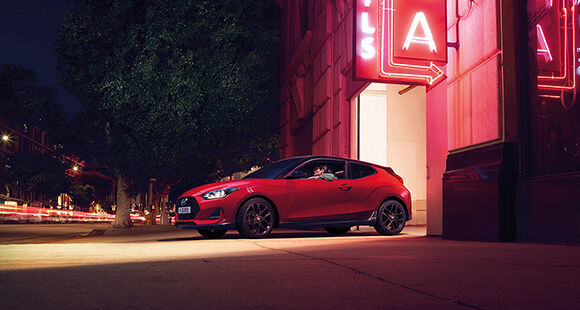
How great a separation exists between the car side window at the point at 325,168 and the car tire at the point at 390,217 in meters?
1.06

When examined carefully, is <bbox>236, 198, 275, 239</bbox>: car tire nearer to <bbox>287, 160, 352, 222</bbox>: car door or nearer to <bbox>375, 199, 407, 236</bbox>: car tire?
<bbox>287, 160, 352, 222</bbox>: car door

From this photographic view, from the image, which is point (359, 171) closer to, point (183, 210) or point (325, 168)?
point (325, 168)

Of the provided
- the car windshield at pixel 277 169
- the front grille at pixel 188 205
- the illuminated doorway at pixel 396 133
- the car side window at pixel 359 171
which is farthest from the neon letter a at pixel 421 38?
the illuminated doorway at pixel 396 133

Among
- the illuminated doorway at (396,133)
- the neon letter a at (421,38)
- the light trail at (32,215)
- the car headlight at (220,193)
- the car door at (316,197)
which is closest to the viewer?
the car headlight at (220,193)

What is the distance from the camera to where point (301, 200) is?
11.0 meters

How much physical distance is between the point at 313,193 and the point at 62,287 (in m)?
6.96

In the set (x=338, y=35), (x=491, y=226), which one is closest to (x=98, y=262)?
(x=491, y=226)

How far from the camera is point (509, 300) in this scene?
389cm

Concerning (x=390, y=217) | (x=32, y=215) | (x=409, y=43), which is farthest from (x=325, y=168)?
(x=32, y=215)

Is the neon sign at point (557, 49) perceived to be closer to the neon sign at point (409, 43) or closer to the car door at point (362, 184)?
the neon sign at point (409, 43)

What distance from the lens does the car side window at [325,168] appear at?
1148 cm

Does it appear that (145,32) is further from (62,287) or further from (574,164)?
(62,287)

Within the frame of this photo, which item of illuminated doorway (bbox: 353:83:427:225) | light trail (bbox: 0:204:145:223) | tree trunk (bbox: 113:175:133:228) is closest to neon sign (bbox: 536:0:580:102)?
illuminated doorway (bbox: 353:83:427:225)

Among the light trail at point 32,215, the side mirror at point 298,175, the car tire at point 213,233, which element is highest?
the side mirror at point 298,175
